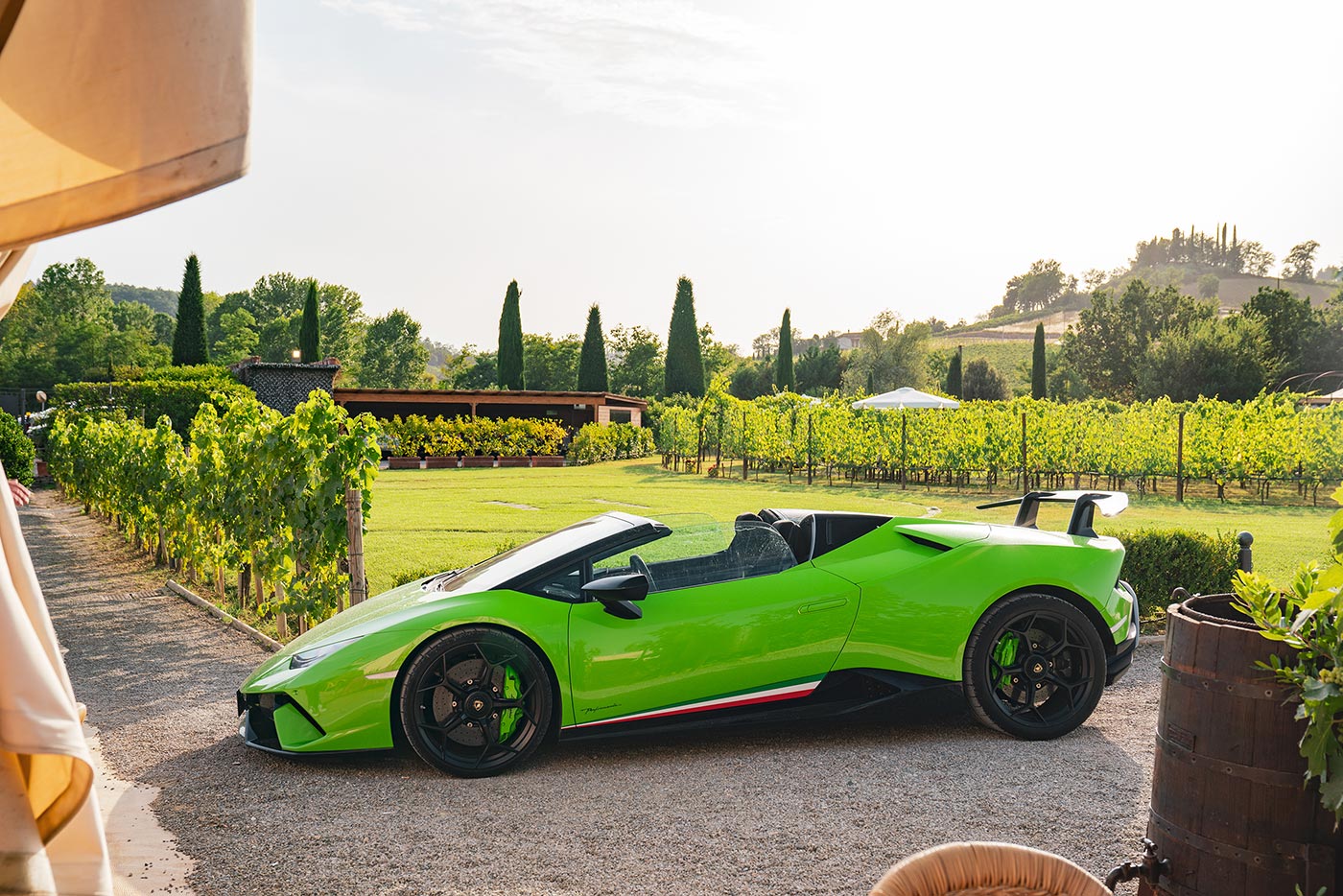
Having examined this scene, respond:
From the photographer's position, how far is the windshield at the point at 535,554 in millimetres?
5207

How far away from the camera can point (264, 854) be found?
400cm

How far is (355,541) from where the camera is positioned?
311 inches

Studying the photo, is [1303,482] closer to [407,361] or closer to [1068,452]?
[1068,452]

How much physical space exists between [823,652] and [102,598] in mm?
8502

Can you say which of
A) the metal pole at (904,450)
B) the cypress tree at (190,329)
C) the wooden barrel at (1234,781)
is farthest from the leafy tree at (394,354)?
the wooden barrel at (1234,781)

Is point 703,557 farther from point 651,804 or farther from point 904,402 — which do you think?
point 904,402

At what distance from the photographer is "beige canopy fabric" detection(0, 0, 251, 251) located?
1.46m

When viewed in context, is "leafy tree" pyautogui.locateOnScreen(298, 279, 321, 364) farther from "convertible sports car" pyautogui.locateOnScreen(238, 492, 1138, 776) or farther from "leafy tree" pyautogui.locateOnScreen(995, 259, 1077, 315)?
"leafy tree" pyautogui.locateOnScreen(995, 259, 1077, 315)

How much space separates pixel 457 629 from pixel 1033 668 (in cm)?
301

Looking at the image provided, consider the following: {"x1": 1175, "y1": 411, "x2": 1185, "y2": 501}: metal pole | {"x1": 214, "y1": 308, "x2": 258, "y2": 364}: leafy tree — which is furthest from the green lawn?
{"x1": 214, "y1": 308, "x2": 258, "y2": 364}: leafy tree

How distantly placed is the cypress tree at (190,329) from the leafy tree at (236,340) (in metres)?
33.7

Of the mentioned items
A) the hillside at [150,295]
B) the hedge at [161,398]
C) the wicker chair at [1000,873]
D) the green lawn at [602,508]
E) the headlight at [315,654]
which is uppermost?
the hillside at [150,295]

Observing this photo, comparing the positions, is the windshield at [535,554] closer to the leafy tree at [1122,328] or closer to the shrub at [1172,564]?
the shrub at [1172,564]

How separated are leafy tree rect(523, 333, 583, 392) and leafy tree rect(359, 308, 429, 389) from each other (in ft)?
47.2
